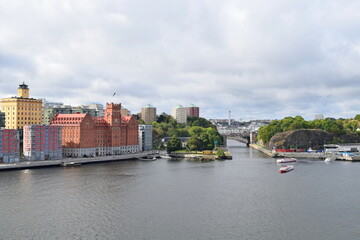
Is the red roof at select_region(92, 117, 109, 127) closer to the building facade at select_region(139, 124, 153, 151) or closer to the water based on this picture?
the building facade at select_region(139, 124, 153, 151)

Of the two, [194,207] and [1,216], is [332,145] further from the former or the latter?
[1,216]

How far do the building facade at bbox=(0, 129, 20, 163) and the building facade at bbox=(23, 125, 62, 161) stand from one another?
3.27 meters

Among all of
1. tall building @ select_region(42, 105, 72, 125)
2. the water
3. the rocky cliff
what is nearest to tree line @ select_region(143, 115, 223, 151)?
the rocky cliff

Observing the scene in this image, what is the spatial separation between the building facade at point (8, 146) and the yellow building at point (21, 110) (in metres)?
23.0

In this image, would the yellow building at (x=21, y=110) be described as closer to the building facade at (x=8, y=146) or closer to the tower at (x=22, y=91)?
the tower at (x=22, y=91)

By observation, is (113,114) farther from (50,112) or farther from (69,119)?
(50,112)

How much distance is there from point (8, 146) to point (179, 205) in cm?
4422

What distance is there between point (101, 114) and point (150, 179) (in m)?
96.7

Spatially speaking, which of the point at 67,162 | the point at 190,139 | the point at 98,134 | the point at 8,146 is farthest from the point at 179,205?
the point at 190,139

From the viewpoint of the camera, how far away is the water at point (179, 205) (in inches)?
1233

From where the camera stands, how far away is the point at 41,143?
74.8m

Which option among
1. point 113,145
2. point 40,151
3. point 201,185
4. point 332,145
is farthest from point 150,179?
point 332,145

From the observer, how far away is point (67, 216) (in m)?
35.7

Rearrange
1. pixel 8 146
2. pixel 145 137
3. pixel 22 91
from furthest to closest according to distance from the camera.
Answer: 1. pixel 145 137
2. pixel 22 91
3. pixel 8 146
